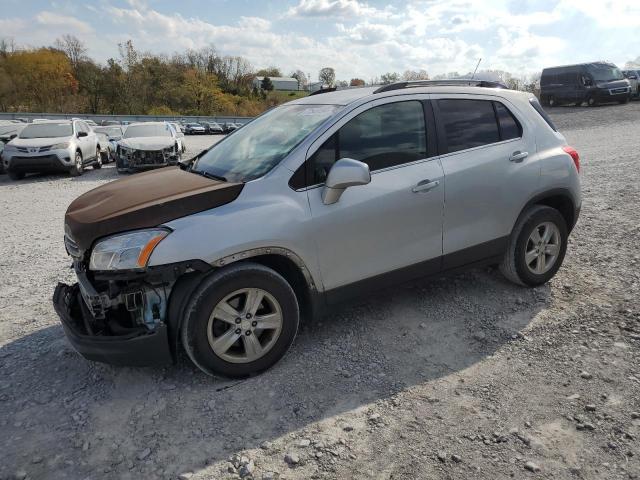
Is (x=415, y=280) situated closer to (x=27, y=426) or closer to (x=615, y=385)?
(x=615, y=385)

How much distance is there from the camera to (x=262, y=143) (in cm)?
387

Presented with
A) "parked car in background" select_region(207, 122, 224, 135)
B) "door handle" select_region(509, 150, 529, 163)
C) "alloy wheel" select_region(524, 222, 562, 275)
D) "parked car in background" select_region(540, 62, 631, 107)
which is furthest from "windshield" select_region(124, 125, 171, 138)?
"parked car in background" select_region(207, 122, 224, 135)

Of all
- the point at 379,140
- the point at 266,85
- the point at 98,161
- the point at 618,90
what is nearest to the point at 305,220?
the point at 379,140

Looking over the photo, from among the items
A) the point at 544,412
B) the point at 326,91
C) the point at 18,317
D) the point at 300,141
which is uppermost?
the point at 326,91

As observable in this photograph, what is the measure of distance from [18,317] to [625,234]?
21.5 feet

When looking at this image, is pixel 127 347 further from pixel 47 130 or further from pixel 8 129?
pixel 8 129

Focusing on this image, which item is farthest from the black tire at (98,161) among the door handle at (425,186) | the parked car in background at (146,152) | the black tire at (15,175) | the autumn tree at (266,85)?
the autumn tree at (266,85)

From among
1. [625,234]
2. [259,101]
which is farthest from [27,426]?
[259,101]

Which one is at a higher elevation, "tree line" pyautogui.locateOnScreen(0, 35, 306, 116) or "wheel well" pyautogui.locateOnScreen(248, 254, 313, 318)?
"tree line" pyautogui.locateOnScreen(0, 35, 306, 116)

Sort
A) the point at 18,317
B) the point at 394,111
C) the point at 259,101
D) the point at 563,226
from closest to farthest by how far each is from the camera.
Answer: the point at 394,111 → the point at 18,317 → the point at 563,226 → the point at 259,101

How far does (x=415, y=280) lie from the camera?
3918 mm

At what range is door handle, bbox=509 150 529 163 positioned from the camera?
4211 millimetres

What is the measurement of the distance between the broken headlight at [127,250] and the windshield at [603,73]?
28.5 m

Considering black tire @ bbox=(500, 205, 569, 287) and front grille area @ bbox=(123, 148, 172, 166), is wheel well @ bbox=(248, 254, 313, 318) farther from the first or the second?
front grille area @ bbox=(123, 148, 172, 166)
